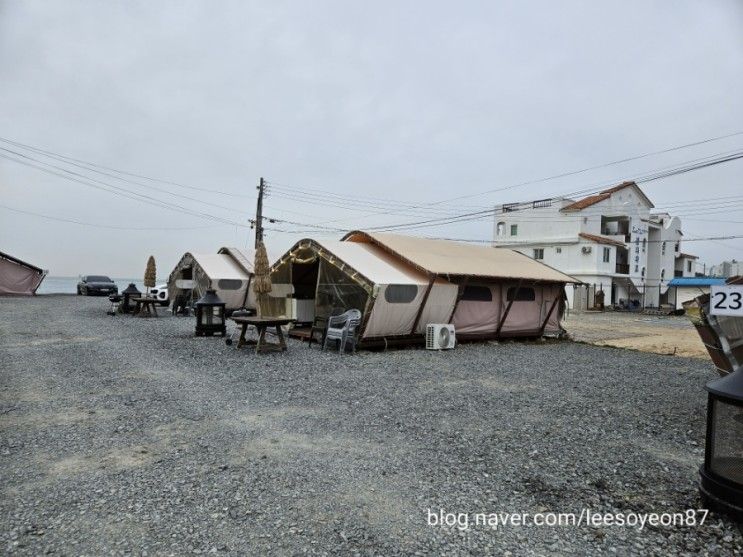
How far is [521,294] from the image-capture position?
46.2ft

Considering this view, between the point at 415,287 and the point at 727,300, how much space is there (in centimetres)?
754

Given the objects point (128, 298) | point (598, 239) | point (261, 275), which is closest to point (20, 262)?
point (128, 298)

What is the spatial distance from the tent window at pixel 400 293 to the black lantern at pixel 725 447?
773 cm

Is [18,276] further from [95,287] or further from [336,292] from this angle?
[336,292]

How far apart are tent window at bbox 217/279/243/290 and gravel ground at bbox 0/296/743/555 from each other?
33.8 feet

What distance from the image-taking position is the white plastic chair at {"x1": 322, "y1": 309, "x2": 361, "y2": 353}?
1062cm

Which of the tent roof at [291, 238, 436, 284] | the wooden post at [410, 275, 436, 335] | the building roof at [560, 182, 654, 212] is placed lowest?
the wooden post at [410, 275, 436, 335]

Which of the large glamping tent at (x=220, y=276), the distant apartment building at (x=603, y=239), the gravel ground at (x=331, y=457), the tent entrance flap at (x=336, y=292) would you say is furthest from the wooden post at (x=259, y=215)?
the distant apartment building at (x=603, y=239)

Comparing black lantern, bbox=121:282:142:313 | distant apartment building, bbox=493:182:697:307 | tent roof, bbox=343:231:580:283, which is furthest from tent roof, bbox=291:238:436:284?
distant apartment building, bbox=493:182:697:307

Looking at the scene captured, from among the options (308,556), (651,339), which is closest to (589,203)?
(651,339)

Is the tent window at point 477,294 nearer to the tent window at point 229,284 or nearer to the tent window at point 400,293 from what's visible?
the tent window at point 400,293

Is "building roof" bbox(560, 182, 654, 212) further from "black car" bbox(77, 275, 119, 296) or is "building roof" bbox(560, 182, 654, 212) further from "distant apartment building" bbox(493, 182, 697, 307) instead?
"black car" bbox(77, 275, 119, 296)

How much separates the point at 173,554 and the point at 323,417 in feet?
9.50

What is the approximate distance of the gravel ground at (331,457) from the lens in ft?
9.74
